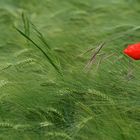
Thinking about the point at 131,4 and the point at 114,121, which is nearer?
the point at 114,121

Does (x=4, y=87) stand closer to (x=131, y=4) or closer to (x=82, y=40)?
(x=82, y=40)

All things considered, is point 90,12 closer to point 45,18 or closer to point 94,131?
point 45,18

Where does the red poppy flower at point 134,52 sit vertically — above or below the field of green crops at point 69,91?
above

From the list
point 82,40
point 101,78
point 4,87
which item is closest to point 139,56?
point 101,78

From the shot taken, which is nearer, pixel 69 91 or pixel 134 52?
pixel 134 52

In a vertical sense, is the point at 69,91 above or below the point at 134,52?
below

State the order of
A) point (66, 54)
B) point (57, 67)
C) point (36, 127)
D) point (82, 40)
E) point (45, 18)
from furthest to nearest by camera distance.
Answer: point (45, 18) < point (82, 40) < point (66, 54) < point (57, 67) < point (36, 127)

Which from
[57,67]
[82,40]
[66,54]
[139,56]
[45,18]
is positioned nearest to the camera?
[139,56]

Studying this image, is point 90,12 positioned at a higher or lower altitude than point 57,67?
lower

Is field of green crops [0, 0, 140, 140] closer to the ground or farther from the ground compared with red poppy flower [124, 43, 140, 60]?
closer to the ground

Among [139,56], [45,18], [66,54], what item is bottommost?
[45,18]
